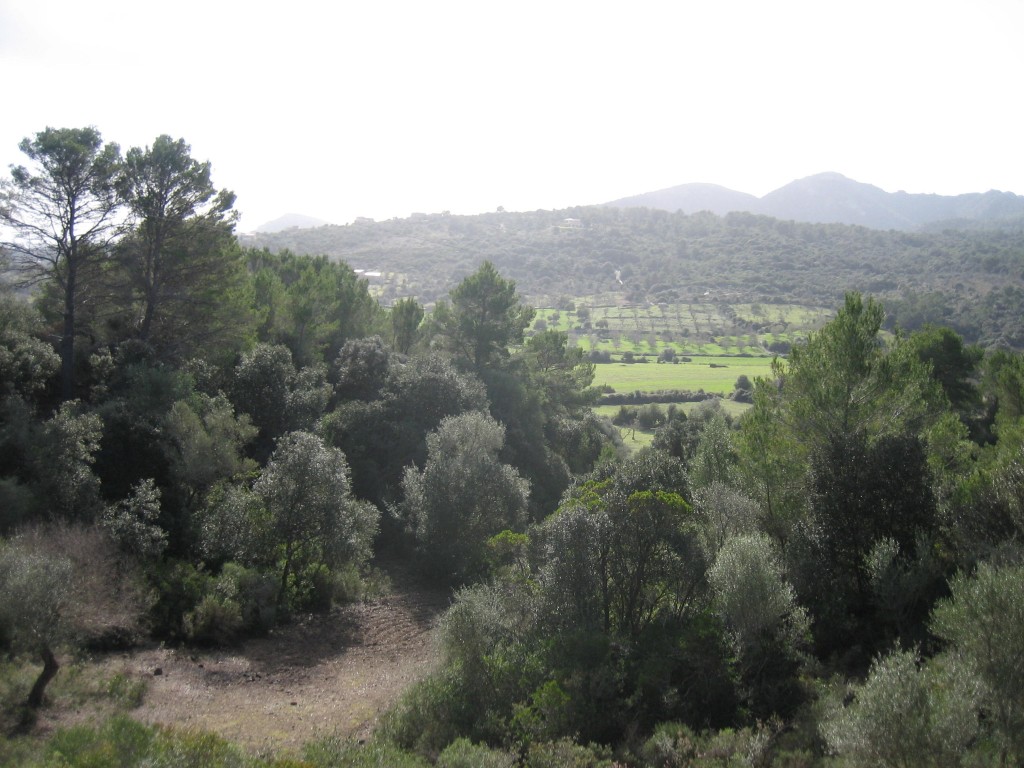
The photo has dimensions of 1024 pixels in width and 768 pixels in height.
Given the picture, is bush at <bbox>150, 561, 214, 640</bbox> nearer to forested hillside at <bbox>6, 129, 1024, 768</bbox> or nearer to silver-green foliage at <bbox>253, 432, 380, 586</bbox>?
forested hillside at <bbox>6, 129, 1024, 768</bbox>

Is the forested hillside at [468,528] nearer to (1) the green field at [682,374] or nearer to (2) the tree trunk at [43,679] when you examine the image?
(2) the tree trunk at [43,679]

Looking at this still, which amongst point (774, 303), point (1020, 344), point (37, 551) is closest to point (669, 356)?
point (1020, 344)

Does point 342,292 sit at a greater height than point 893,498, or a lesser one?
greater

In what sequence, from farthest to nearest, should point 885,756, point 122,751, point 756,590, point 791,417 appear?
1. point 791,417
2. point 756,590
3. point 122,751
4. point 885,756

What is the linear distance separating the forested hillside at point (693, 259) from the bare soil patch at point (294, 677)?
6272 cm

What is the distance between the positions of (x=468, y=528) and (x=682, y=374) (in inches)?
1657

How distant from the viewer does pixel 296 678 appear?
14211 mm

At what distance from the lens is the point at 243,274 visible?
26.6 m

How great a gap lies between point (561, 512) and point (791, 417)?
6.75 metres

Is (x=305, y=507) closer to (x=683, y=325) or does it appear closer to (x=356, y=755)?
(x=356, y=755)

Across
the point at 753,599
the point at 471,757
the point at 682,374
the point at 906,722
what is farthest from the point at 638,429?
the point at 906,722

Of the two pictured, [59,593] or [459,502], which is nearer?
[59,593]

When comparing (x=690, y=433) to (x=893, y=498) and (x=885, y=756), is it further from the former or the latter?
(x=885, y=756)

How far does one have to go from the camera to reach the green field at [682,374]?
54.6 metres
